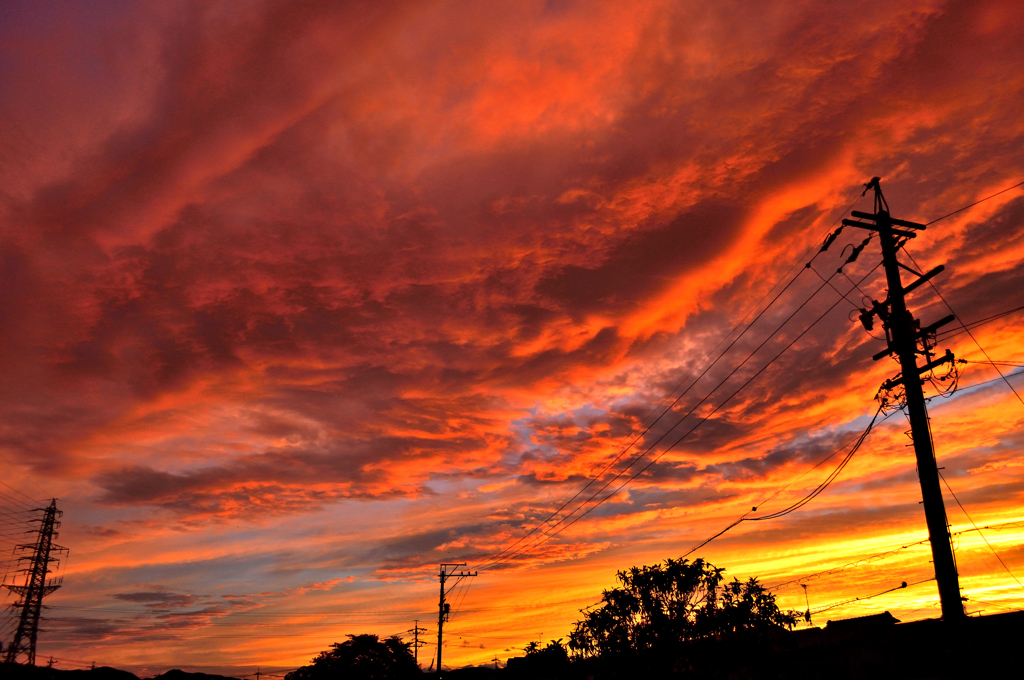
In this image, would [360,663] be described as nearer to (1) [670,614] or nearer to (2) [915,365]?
(1) [670,614]

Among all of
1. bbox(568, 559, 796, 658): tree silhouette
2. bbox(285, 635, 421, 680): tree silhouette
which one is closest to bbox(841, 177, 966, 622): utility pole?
bbox(568, 559, 796, 658): tree silhouette

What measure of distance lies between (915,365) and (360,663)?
294 ft

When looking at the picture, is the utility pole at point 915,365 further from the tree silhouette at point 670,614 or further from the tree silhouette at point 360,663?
the tree silhouette at point 360,663

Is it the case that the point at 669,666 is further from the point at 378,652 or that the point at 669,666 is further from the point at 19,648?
the point at 19,648

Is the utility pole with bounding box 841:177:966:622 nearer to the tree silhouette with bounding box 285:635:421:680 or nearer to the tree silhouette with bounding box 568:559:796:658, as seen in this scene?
the tree silhouette with bounding box 568:559:796:658

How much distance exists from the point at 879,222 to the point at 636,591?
23582mm

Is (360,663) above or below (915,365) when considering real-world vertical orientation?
below

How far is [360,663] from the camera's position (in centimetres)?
8856

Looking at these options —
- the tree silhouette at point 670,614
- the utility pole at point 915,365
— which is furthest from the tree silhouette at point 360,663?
the utility pole at point 915,365

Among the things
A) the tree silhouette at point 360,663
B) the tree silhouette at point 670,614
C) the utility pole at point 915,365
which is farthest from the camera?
the tree silhouette at point 360,663

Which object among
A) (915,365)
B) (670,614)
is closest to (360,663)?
(670,614)

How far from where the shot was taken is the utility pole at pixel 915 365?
1664cm

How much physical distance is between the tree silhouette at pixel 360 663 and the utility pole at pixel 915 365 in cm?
8624

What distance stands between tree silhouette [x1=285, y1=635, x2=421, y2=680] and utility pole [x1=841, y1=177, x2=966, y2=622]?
8624 centimetres
